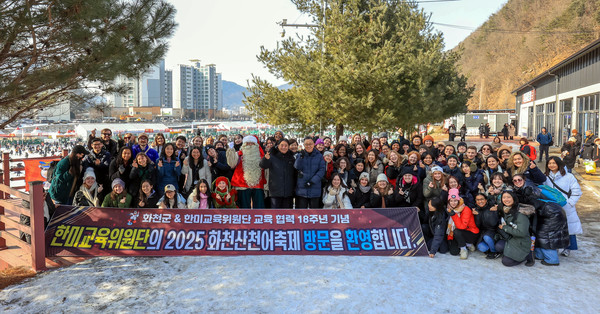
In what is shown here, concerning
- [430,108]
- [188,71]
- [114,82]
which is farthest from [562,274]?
[188,71]

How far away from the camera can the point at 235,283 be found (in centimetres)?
491

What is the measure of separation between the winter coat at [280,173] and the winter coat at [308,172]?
0.15 m

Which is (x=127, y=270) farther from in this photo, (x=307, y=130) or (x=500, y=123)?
(x=500, y=123)

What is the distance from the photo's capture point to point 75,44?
5699mm

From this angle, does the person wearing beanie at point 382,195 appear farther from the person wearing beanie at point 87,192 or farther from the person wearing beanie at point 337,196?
the person wearing beanie at point 87,192

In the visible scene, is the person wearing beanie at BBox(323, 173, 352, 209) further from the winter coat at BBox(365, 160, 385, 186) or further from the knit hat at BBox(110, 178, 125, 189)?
the knit hat at BBox(110, 178, 125, 189)

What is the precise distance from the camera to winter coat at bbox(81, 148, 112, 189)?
659cm

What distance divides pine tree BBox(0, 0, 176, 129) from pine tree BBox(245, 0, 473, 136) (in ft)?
28.4

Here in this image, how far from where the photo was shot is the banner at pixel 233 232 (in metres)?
5.82

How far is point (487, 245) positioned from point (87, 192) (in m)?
6.35

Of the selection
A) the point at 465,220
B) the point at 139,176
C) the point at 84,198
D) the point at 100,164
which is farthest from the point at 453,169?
the point at 84,198

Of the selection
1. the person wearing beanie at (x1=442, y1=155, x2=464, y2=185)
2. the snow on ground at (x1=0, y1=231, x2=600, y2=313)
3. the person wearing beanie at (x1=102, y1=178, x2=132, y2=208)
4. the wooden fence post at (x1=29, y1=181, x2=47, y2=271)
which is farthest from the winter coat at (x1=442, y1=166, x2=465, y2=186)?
the wooden fence post at (x1=29, y1=181, x2=47, y2=271)

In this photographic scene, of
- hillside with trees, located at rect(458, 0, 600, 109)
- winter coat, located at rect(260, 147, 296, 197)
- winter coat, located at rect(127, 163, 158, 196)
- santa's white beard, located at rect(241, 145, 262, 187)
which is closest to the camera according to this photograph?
winter coat, located at rect(127, 163, 158, 196)

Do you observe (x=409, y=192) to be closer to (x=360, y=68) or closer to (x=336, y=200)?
(x=336, y=200)
